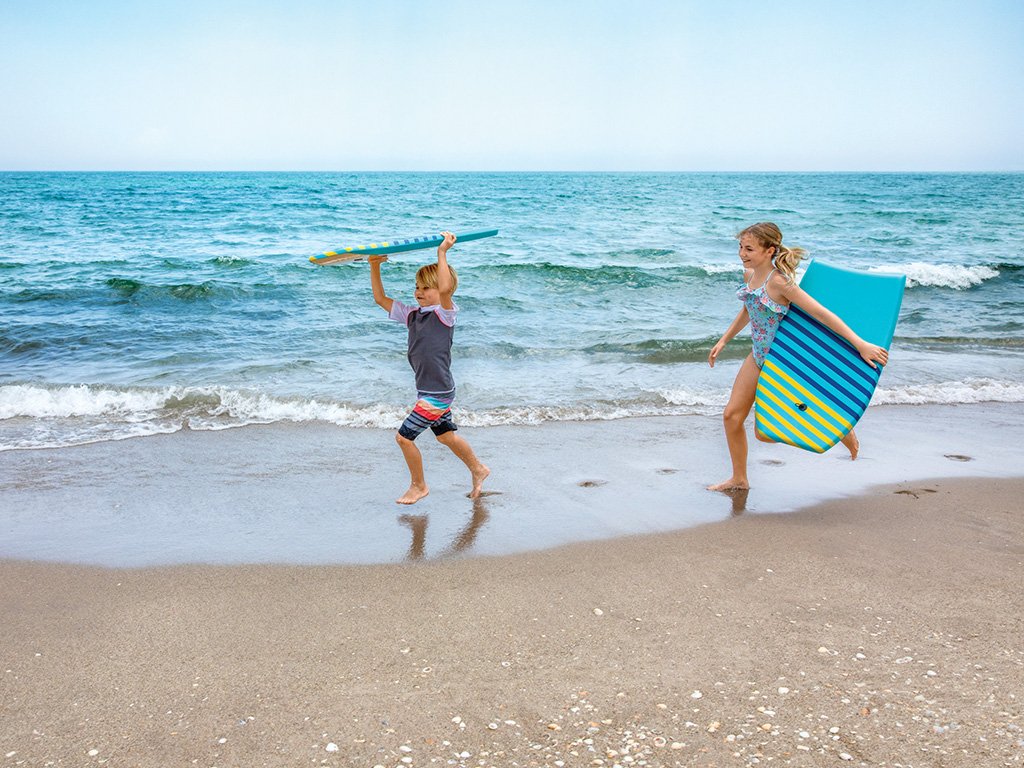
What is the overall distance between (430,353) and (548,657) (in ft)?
7.16

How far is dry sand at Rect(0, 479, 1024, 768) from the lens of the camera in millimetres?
2682

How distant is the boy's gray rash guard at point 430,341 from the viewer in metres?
4.89

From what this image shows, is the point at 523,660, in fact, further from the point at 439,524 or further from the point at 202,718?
the point at 439,524

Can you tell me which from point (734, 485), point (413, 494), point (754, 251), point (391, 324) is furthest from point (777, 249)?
point (391, 324)

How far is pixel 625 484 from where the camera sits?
17.8ft

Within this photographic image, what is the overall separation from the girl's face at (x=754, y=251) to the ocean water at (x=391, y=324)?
2504 mm

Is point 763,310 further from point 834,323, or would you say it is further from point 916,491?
point 916,491

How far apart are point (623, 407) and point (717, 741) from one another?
4961 millimetres

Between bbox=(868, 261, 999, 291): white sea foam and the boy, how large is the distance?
13.2 meters

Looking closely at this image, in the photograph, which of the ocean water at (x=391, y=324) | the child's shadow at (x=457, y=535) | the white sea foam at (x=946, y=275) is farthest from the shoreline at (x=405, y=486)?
the white sea foam at (x=946, y=275)

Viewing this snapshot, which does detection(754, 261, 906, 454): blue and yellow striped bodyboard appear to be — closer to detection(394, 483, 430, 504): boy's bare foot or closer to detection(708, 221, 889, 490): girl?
detection(708, 221, 889, 490): girl

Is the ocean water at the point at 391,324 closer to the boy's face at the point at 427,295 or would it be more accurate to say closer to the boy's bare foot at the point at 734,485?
the boy's bare foot at the point at 734,485

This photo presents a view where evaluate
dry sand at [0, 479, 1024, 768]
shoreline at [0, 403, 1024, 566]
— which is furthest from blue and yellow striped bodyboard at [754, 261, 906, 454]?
dry sand at [0, 479, 1024, 768]

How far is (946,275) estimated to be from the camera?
17.0m
